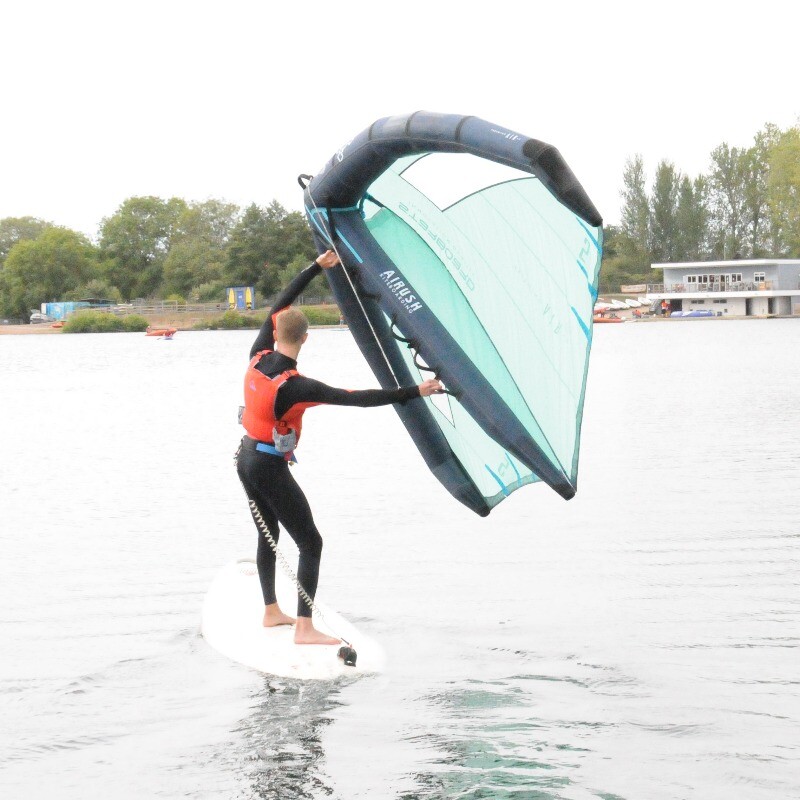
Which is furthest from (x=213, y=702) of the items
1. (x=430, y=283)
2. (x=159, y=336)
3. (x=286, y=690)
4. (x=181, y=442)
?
(x=159, y=336)

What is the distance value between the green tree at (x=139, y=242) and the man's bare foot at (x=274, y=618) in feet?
311

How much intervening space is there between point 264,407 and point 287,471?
0.42 meters

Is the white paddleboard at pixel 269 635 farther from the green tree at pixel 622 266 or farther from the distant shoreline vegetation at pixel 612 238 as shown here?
the green tree at pixel 622 266

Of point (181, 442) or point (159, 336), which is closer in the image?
point (181, 442)

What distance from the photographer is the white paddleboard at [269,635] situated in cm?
604

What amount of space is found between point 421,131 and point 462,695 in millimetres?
2969

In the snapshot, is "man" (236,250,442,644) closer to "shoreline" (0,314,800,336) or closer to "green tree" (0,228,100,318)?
"shoreline" (0,314,800,336)

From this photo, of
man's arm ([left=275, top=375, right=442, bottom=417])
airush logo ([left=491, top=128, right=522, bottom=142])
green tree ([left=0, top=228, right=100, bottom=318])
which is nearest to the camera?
airush logo ([left=491, top=128, right=522, bottom=142])

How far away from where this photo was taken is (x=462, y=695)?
5.86 metres

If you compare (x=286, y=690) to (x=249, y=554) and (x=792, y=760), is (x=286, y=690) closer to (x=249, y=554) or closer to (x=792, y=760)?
(x=792, y=760)

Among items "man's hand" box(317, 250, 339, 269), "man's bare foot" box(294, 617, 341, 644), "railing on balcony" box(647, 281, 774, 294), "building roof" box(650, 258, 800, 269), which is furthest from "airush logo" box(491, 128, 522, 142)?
"railing on balcony" box(647, 281, 774, 294)

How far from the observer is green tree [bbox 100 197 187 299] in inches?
3932

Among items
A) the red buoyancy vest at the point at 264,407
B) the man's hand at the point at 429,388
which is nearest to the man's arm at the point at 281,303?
the red buoyancy vest at the point at 264,407

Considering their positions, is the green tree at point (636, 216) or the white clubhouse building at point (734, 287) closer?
the white clubhouse building at point (734, 287)
